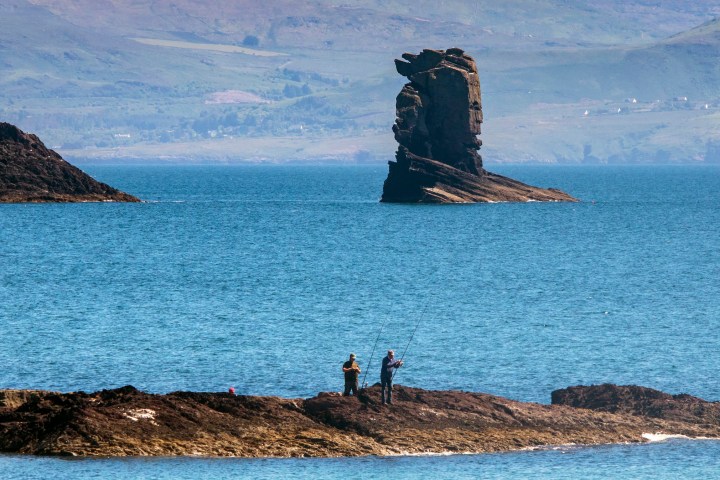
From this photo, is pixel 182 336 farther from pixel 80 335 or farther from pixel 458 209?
pixel 458 209

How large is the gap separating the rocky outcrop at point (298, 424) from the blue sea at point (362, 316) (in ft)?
2.16

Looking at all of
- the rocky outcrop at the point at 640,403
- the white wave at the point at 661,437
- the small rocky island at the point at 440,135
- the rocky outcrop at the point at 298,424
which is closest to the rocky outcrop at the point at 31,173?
the small rocky island at the point at 440,135

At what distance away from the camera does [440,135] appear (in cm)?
14912

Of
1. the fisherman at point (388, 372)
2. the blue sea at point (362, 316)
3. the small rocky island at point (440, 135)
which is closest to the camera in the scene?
the blue sea at point (362, 316)

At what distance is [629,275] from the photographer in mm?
89062

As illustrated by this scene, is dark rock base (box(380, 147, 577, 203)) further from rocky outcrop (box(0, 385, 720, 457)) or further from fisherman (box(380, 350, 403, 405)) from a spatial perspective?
fisherman (box(380, 350, 403, 405))

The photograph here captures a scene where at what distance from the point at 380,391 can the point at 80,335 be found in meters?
20.7

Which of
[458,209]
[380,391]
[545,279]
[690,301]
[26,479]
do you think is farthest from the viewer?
[458,209]

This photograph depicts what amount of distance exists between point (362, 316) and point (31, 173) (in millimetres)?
76875

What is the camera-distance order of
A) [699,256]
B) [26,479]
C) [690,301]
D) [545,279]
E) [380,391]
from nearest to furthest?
[26,479], [380,391], [690,301], [545,279], [699,256]

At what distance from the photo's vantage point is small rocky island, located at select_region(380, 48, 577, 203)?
478ft

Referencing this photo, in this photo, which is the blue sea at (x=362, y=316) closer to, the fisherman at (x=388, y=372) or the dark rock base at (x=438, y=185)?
the fisherman at (x=388, y=372)

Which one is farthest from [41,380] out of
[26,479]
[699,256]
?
[699,256]

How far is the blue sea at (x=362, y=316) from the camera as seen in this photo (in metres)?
41.8
